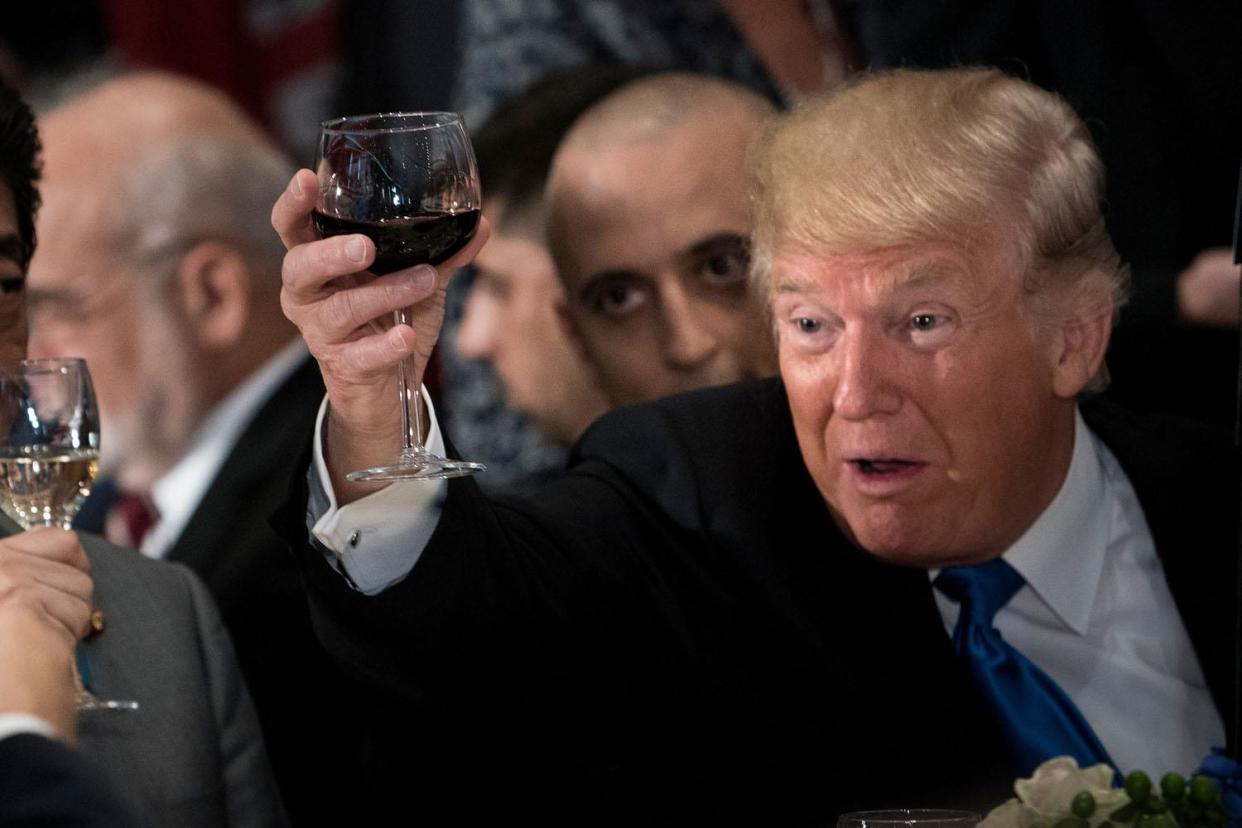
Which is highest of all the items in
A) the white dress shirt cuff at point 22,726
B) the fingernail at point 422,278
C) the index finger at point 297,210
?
the index finger at point 297,210

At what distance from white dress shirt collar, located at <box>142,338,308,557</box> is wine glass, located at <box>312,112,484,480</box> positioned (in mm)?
2084

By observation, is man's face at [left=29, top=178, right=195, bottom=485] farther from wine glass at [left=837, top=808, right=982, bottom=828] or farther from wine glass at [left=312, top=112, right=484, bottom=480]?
wine glass at [left=837, top=808, right=982, bottom=828]

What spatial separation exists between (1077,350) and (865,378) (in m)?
0.35

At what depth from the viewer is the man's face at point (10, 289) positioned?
2170 mm

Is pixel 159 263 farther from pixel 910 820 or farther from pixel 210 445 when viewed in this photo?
pixel 910 820

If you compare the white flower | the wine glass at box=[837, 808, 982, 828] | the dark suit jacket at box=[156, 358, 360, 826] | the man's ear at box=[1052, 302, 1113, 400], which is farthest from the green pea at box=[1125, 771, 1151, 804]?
the dark suit jacket at box=[156, 358, 360, 826]

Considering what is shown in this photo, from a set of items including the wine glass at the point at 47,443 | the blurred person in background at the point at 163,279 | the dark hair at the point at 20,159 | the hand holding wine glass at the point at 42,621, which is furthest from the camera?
the blurred person in background at the point at 163,279

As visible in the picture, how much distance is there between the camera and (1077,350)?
229 centimetres

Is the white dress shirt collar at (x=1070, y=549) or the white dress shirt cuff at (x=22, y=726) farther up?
the white dress shirt cuff at (x=22, y=726)

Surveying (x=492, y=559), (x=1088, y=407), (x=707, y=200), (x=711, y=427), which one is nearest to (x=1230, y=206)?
(x=1088, y=407)

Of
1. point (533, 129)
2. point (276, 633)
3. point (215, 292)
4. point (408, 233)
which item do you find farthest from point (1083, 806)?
point (215, 292)

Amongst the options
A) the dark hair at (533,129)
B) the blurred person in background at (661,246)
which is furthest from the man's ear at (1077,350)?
the dark hair at (533,129)

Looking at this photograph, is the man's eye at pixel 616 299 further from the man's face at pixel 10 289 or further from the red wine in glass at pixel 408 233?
the red wine in glass at pixel 408 233

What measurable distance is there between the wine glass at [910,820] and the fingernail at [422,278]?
0.61 metres
